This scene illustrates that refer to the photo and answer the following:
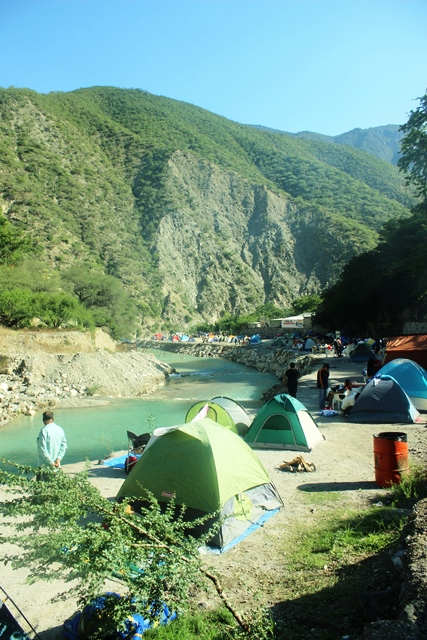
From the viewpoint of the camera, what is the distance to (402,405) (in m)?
12.4

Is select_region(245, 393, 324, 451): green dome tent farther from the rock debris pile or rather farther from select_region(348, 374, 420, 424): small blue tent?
the rock debris pile

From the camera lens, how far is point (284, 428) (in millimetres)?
10766

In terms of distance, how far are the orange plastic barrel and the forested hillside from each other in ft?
176

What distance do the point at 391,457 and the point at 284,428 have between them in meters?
3.60

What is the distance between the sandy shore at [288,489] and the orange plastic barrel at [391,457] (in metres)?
0.32

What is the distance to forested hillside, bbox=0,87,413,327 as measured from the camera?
227 ft

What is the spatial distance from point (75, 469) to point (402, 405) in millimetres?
8181

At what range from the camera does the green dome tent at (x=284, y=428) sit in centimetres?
1058

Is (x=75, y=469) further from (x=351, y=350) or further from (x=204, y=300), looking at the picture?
(x=204, y=300)

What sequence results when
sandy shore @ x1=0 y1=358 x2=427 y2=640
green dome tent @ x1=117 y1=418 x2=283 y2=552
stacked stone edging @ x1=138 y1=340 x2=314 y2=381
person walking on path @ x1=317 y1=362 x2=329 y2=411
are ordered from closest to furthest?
sandy shore @ x1=0 y1=358 x2=427 y2=640
green dome tent @ x1=117 y1=418 x2=283 y2=552
person walking on path @ x1=317 y1=362 x2=329 y2=411
stacked stone edging @ x1=138 y1=340 x2=314 y2=381

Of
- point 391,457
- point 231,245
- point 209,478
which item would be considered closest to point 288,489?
point 391,457

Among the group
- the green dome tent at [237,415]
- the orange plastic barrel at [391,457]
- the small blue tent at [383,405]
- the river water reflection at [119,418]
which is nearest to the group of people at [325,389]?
the small blue tent at [383,405]

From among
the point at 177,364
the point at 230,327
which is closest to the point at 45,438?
the point at 177,364

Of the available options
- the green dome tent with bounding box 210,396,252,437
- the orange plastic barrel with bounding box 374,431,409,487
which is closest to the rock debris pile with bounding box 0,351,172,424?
the green dome tent with bounding box 210,396,252,437
